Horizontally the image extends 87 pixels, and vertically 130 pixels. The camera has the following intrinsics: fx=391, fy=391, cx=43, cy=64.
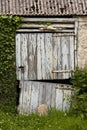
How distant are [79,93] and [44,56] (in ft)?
4.97

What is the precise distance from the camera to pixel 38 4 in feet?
38.3

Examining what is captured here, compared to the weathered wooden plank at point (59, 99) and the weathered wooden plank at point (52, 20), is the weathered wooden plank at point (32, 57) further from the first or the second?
the weathered wooden plank at point (59, 99)

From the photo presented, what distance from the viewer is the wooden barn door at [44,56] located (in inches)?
453

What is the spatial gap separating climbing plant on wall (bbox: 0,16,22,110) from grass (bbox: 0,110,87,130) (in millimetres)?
611

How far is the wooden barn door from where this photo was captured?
11.5m

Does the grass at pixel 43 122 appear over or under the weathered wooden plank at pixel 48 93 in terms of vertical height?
under

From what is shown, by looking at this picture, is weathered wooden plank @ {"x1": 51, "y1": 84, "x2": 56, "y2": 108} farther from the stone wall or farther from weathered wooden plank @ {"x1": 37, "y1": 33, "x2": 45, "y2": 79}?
the stone wall

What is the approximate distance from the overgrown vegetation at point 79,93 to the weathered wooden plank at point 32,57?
46.4 inches

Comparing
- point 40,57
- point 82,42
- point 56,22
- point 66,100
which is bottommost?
point 66,100

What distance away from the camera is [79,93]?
440 inches

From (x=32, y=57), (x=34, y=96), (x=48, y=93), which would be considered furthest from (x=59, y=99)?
(x=32, y=57)

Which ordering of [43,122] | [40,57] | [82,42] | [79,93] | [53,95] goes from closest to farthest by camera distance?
[43,122]
[79,93]
[53,95]
[40,57]
[82,42]

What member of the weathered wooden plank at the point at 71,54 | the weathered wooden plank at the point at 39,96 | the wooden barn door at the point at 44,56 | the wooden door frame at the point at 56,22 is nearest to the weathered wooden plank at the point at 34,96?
the weathered wooden plank at the point at 39,96

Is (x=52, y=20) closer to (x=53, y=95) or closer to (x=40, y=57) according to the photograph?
(x=40, y=57)
